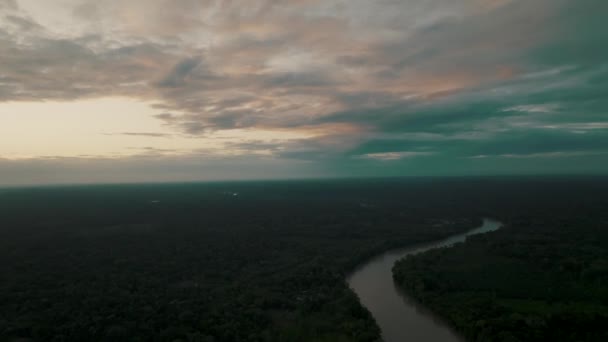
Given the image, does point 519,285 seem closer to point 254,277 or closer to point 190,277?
point 254,277

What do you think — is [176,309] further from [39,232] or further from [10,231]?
[10,231]

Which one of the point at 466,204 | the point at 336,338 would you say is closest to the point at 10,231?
the point at 336,338

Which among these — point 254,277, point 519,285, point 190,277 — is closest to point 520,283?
point 519,285

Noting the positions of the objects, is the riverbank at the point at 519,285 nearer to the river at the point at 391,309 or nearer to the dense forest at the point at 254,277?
the dense forest at the point at 254,277

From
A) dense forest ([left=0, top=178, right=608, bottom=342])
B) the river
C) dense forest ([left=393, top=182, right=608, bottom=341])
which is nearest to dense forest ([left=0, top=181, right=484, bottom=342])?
dense forest ([left=0, top=178, right=608, bottom=342])

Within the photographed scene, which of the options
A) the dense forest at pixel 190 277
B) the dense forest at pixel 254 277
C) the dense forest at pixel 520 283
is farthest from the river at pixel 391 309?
the dense forest at pixel 190 277
